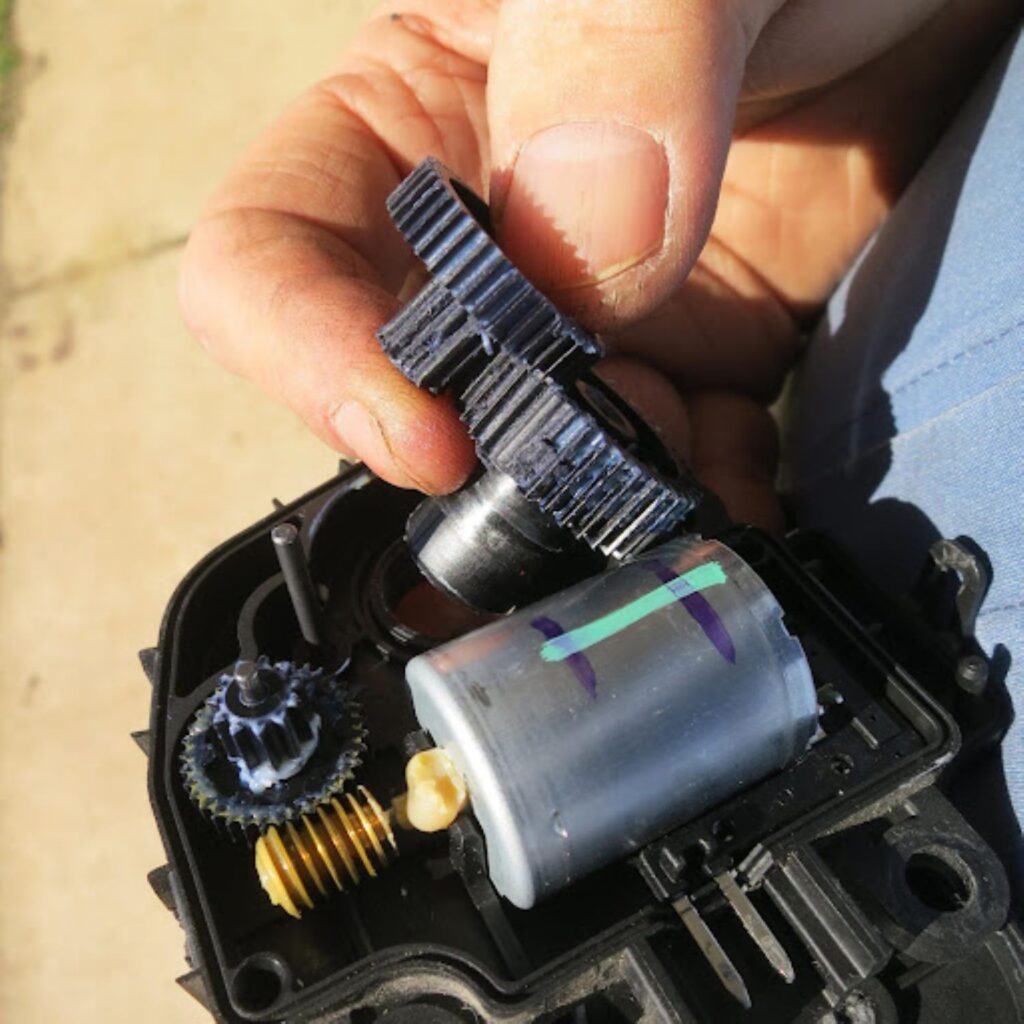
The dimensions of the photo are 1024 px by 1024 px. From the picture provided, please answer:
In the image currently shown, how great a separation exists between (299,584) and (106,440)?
1864 mm

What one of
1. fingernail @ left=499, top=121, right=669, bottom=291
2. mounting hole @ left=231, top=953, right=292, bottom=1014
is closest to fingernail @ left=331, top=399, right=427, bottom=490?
fingernail @ left=499, top=121, right=669, bottom=291

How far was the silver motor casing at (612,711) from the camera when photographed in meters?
0.92

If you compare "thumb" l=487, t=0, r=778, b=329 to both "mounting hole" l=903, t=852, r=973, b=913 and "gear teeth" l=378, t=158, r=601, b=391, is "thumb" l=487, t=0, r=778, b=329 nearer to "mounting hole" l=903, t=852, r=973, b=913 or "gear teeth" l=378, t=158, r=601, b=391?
"gear teeth" l=378, t=158, r=601, b=391

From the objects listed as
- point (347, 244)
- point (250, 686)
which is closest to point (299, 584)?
point (250, 686)

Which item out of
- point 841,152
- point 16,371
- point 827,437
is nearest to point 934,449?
point 827,437

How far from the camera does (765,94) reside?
177 cm

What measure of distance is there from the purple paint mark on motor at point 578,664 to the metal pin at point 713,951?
0.22 meters

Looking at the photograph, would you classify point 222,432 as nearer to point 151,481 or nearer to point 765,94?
point 151,481

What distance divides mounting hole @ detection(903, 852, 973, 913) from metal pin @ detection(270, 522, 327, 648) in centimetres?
70

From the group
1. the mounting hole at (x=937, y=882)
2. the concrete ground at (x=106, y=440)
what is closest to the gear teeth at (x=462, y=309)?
the mounting hole at (x=937, y=882)

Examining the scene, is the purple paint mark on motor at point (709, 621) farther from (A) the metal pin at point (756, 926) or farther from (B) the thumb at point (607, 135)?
(B) the thumb at point (607, 135)

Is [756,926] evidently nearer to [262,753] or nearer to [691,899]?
[691,899]

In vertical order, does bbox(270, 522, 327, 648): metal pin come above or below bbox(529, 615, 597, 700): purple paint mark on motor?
below

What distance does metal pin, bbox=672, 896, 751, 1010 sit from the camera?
3.18 feet
